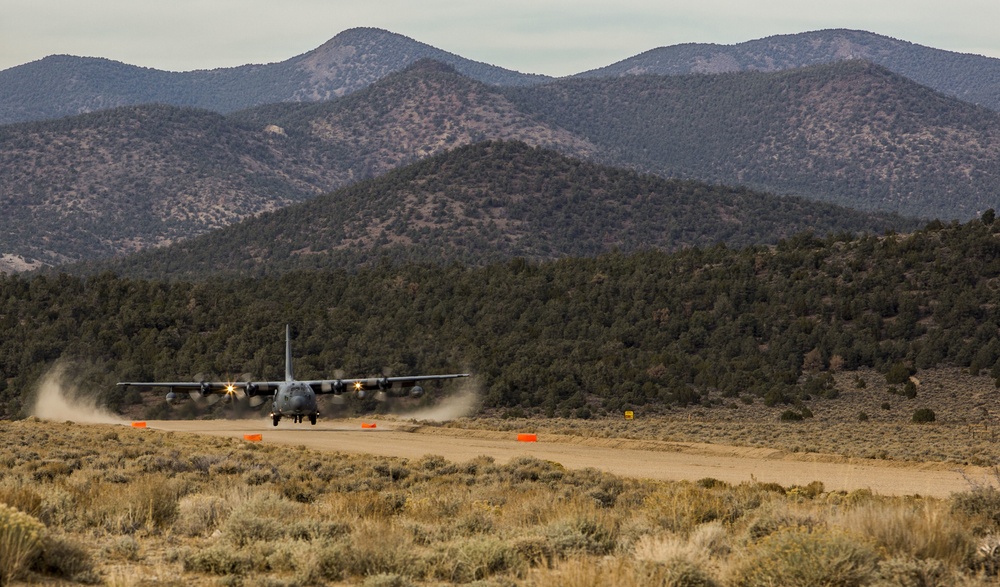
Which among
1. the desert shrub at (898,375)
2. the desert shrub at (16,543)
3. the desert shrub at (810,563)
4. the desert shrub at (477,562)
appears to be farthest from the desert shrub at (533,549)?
the desert shrub at (898,375)

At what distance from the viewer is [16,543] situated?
12203 mm

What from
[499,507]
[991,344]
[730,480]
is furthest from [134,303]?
[499,507]

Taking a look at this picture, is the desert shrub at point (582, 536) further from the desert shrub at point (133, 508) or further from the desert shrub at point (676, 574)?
the desert shrub at point (133, 508)

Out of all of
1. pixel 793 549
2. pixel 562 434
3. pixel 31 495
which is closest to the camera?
pixel 793 549

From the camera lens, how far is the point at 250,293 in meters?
108

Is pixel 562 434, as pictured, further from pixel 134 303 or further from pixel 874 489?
pixel 134 303

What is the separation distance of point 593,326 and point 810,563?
265 feet

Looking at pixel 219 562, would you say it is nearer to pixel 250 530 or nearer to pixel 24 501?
pixel 250 530

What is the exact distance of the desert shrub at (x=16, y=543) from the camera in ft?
39.2

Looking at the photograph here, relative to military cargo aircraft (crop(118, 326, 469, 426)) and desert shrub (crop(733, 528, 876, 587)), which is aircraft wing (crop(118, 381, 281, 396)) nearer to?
military cargo aircraft (crop(118, 326, 469, 426))

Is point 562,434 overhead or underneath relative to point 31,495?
underneath

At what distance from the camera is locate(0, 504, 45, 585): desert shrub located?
39.2 feet

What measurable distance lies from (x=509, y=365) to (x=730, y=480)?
54.0 metres

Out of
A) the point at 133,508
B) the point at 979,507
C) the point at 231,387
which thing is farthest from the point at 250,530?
the point at 231,387
